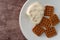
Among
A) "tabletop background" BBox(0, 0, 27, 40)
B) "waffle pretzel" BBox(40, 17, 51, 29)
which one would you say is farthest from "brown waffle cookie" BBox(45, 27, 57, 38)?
"tabletop background" BBox(0, 0, 27, 40)

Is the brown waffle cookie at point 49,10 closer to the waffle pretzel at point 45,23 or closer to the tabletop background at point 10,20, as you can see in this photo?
the waffle pretzel at point 45,23

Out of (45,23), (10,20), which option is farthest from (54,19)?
(10,20)

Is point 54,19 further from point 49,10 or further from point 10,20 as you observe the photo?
point 10,20

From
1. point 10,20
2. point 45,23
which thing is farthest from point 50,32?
point 10,20

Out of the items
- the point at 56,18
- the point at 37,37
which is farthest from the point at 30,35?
the point at 56,18

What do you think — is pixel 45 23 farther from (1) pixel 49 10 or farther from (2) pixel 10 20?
(2) pixel 10 20

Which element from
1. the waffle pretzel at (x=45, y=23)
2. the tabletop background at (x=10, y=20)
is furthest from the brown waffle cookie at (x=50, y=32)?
the tabletop background at (x=10, y=20)

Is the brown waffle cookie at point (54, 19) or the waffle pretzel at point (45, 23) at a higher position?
the brown waffle cookie at point (54, 19)

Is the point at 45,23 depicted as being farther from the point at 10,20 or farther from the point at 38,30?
the point at 10,20

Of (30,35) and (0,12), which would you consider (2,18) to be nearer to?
(0,12)
